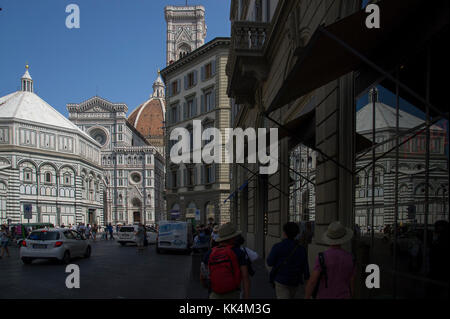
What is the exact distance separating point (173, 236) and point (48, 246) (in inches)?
313

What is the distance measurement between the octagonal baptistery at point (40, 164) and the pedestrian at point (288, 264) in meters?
55.1

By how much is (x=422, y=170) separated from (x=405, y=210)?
2.31 feet

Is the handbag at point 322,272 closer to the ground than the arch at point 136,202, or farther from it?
farther from it

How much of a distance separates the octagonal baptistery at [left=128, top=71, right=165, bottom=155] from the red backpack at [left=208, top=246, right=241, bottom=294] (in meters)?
144

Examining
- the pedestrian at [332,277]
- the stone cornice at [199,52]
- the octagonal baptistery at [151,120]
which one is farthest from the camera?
the octagonal baptistery at [151,120]

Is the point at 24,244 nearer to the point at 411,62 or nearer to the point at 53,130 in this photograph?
the point at 411,62

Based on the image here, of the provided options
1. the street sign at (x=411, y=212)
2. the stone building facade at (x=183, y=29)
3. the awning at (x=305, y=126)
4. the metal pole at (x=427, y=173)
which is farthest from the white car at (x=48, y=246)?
the stone building facade at (x=183, y=29)

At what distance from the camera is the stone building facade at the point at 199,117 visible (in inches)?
1602

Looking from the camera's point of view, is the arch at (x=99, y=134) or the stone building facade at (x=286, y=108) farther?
the arch at (x=99, y=134)

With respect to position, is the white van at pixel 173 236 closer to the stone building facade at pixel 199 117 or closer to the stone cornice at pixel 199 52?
the stone building facade at pixel 199 117

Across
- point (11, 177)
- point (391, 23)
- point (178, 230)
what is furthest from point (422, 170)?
point (11, 177)

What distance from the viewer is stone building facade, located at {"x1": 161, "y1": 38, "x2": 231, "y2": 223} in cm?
4069

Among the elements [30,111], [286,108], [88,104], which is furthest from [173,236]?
[88,104]

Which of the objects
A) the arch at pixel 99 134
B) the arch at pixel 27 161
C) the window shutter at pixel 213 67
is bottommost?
the arch at pixel 27 161
